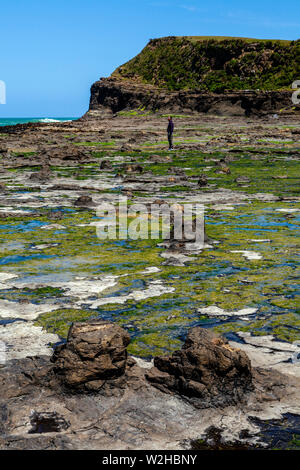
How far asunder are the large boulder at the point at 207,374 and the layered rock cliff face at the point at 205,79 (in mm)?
53498

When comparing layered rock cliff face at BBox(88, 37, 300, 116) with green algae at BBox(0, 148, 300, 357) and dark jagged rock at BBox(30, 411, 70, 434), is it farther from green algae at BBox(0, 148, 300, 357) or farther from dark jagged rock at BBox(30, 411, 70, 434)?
dark jagged rock at BBox(30, 411, 70, 434)

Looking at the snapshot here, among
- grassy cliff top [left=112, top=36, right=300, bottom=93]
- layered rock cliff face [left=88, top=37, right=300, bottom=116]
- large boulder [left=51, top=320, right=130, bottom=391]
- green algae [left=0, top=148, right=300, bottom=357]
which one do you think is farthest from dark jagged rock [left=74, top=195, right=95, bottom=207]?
grassy cliff top [left=112, top=36, right=300, bottom=93]

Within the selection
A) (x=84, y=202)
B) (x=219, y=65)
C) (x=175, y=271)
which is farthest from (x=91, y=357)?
(x=219, y=65)

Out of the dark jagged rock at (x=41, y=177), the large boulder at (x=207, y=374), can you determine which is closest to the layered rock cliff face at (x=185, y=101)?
the dark jagged rock at (x=41, y=177)

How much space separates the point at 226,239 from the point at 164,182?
8807mm

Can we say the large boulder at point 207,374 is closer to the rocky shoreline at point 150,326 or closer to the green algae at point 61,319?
the rocky shoreline at point 150,326

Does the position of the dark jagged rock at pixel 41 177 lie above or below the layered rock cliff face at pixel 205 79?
below

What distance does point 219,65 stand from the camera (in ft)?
247

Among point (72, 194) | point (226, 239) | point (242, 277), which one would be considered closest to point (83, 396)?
point (242, 277)

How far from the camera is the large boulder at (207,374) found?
13.9 feet

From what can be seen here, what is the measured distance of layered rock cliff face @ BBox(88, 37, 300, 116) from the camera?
59312 mm

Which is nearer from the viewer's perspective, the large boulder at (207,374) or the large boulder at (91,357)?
the large boulder at (207,374)

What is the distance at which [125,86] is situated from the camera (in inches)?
3068

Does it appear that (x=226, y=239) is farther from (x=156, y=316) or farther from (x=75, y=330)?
(x=75, y=330)
